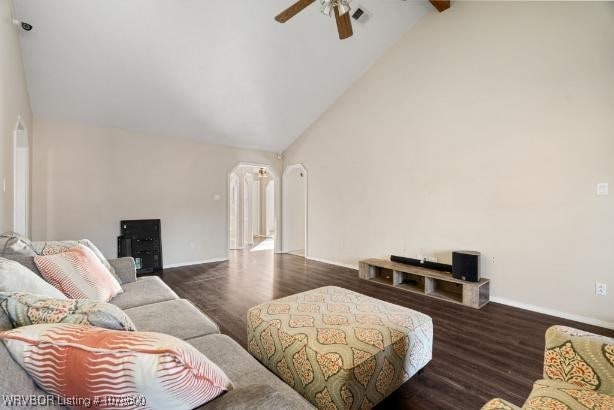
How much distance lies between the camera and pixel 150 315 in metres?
1.83

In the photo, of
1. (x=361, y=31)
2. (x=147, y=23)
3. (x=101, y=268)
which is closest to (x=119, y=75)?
(x=147, y=23)

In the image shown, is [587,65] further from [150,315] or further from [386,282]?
[150,315]

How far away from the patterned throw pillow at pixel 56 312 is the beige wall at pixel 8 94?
1975mm

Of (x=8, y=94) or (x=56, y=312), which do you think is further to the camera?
(x=8, y=94)

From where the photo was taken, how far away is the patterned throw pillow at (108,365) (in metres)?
0.61

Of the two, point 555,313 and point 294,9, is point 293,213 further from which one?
point 555,313

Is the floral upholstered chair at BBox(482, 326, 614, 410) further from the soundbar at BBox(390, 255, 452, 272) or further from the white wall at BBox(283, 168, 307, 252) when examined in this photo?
the white wall at BBox(283, 168, 307, 252)

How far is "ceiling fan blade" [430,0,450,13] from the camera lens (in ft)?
12.0

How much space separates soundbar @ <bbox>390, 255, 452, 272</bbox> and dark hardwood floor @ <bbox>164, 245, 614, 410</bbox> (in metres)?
0.46

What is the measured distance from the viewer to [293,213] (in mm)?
6836

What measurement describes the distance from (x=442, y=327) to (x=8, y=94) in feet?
14.4

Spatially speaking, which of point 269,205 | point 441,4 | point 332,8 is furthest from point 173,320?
point 269,205

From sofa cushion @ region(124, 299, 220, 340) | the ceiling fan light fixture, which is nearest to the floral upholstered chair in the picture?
sofa cushion @ region(124, 299, 220, 340)

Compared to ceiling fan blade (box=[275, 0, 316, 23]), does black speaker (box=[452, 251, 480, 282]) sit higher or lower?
lower
